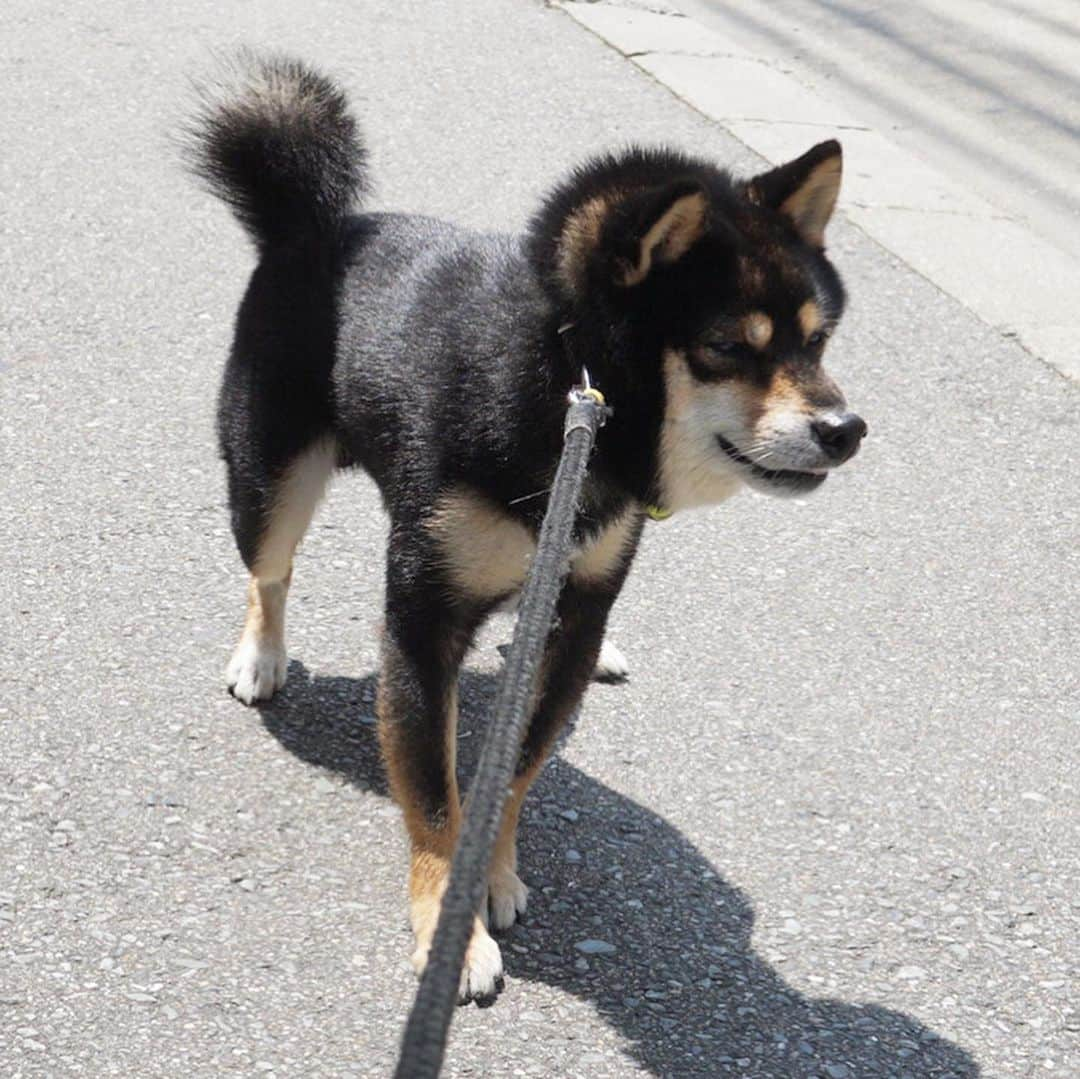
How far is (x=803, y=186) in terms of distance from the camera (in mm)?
2979

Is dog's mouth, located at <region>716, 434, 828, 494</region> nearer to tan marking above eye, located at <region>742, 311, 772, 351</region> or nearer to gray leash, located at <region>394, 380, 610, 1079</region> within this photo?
tan marking above eye, located at <region>742, 311, 772, 351</region>

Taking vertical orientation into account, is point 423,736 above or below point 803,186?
below

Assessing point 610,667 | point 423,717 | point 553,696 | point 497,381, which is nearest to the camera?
point 497,381

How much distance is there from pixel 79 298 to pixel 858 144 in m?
3.47

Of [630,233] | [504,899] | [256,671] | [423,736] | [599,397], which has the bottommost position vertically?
[256,671]

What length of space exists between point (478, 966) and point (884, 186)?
4790mm

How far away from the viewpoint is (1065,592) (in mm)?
4504

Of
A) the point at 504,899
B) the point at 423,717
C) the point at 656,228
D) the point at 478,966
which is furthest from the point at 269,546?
the point at 656,228

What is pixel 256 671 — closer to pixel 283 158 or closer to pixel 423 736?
pixel 423 736

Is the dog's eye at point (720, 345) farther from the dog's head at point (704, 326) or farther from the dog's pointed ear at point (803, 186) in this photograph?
the dog's pointed ear at point (803, 186)

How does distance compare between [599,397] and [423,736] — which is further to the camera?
[423,736]

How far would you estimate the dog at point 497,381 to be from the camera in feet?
9.02

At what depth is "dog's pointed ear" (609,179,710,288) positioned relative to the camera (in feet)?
8.81

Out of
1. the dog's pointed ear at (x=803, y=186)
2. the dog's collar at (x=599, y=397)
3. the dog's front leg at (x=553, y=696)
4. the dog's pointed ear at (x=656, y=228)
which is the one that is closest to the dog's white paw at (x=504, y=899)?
the dog's front leg at (x=553, y=696)
